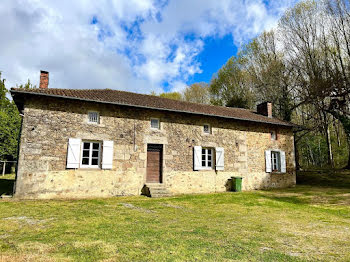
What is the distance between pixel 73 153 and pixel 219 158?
682 centimetres

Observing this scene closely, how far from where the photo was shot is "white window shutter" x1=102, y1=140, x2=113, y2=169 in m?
9.36

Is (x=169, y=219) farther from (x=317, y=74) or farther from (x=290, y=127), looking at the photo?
(x=317, y=74)

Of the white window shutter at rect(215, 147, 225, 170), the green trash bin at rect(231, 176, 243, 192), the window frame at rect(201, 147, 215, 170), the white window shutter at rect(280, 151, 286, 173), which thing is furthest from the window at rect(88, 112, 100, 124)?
the white window shutter at rect(280, 151, 286, 173)

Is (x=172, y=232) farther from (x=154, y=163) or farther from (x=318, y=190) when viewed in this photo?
(x=318, y=190)

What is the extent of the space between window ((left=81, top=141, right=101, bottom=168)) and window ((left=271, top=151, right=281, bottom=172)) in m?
9.91

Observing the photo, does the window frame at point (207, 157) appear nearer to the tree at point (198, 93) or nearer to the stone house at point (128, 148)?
the stone house at point (128, 148)

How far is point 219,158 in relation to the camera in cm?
1166

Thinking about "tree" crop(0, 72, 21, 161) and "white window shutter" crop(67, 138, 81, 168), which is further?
"tree" crop(0, 72, 21, 161)

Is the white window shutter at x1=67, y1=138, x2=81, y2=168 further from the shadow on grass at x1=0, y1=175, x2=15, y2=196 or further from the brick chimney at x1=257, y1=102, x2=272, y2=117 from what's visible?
the brick chimney at x1=257, y1=102, x2=272, y2=117

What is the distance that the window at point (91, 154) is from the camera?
30.6 feet

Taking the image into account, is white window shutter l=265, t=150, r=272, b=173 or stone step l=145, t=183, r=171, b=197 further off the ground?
white window shutter l=265, t=150, r=272, b=173

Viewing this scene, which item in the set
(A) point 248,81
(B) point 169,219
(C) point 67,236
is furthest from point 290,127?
(C) point 67,236

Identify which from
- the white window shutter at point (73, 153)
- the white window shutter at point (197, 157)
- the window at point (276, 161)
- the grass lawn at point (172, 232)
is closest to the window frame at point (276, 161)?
the window at point (276, 161)

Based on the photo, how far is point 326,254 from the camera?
3.54 m
